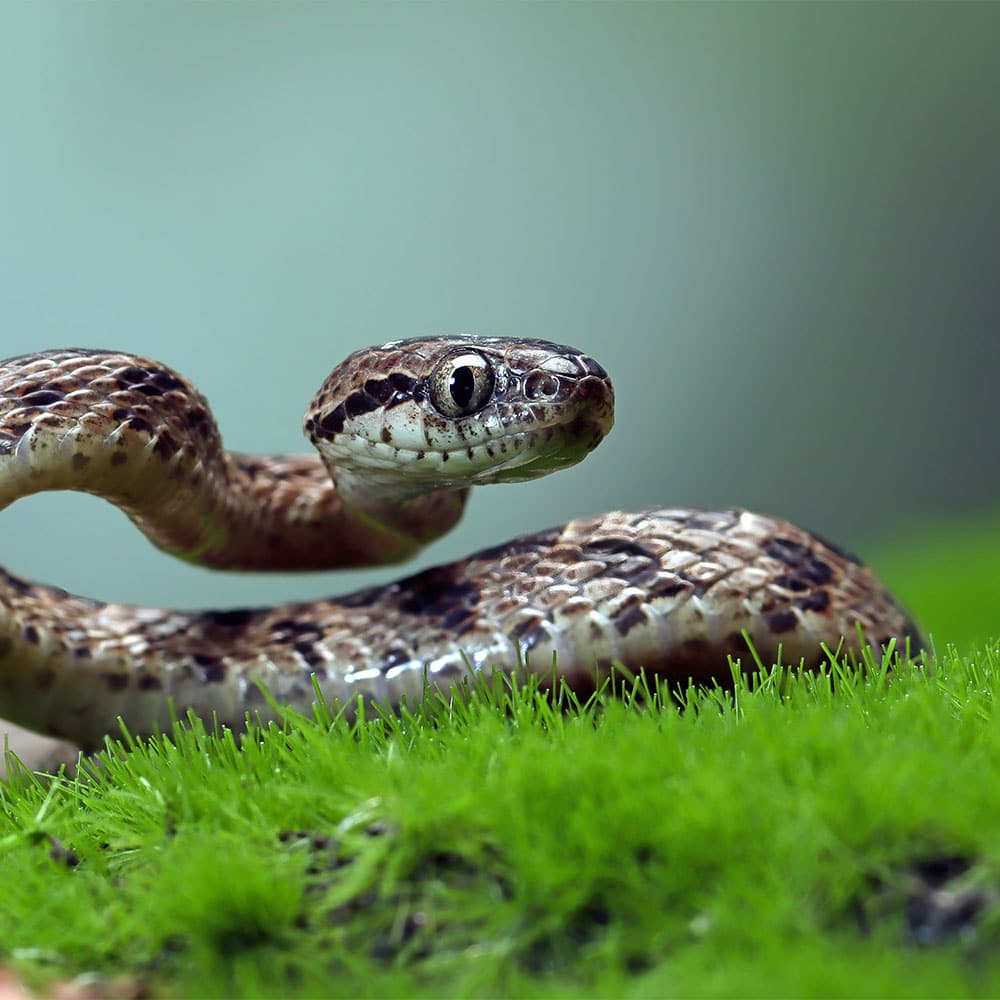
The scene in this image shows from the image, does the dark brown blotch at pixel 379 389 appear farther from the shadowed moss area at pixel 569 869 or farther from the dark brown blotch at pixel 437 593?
the shadowed moss area at pixel 569 869

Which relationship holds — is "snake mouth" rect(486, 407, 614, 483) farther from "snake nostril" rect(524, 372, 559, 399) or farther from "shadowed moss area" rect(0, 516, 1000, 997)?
"shadowed moss area" rect(0, 516, 1000, 997)

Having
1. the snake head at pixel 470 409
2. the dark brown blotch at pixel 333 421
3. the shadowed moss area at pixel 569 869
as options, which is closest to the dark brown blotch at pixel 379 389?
the snake head at pixel 470 409

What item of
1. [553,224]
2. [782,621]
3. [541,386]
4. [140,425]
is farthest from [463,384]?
[553,224]

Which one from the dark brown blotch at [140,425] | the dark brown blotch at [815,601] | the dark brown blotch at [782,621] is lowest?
the dark brown blotch at [782,621]

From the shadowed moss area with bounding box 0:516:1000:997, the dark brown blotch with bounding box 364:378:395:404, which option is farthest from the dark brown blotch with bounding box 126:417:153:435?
the shadowed moss area with bounding box 0:516:1000:997

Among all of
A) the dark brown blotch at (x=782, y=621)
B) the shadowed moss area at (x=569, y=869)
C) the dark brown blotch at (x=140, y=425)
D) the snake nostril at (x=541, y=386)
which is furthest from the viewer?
the dark brown blotch at (x=140, y=425)

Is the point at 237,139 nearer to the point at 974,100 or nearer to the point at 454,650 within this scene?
the point at 974,100

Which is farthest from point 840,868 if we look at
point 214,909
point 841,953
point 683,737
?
point 214,909

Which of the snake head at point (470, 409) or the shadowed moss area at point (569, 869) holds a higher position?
the snake head at point (470, 409)
